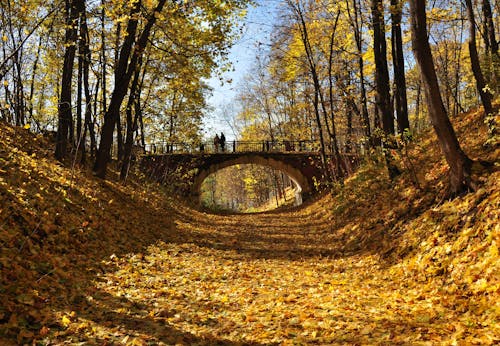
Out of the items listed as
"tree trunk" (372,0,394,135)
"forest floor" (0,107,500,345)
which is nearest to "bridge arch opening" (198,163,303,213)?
"tree trunk" (372,0,394,135)

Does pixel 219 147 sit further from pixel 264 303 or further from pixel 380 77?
pixel 264 303

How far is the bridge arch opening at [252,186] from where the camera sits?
1116 inches

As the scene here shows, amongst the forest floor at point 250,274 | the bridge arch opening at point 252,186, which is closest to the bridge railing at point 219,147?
the bridge arch opening at point 252,186

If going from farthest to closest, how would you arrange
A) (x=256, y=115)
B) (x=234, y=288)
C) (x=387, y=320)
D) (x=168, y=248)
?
(x=256, y=115)
(x=168, y=248)
(x=234, y=288)
(x=387, y=320)

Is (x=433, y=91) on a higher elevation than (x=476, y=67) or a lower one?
lower

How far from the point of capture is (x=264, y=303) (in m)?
4.90

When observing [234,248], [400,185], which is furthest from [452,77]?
[234,248]

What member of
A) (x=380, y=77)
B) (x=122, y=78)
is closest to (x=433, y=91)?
(x=380, y=77)

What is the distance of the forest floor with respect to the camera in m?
3.59

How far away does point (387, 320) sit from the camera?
12.5ft

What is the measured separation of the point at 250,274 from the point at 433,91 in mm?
4298

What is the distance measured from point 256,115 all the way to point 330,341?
35.1m

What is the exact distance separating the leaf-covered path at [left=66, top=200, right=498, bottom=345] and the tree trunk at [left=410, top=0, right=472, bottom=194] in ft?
6.45

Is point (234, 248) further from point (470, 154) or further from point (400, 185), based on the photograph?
point (470, 154)
